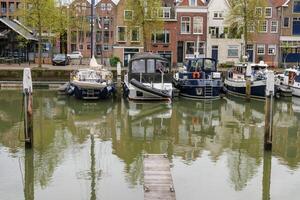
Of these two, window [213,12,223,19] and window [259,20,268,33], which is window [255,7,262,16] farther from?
window [213,12,223,19]

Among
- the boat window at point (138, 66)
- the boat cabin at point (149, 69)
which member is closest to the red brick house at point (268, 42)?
the boat cabin at point (149, 69)

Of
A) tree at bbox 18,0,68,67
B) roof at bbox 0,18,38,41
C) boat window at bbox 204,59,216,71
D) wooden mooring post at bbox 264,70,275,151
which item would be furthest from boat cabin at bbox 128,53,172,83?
roof at bbox 0,18,38,41

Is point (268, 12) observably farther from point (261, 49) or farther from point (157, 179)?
point (157, 179)

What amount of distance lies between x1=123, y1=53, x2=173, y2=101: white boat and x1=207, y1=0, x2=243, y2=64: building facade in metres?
23.2

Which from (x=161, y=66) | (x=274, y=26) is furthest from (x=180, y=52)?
(x=161, y=66)

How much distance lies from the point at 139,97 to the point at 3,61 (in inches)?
954

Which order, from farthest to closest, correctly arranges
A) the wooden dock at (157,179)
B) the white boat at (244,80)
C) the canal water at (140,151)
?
the white boat at (244,80)
the canal water at (140,151)
the wooden dock at (157,179)

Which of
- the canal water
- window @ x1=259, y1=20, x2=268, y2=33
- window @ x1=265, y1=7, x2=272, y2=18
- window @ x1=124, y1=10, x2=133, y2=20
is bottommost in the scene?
the canal water

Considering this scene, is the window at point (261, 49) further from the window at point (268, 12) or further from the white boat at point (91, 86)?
the white boat at point (91, 86)

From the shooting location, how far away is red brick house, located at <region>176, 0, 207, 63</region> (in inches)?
2290

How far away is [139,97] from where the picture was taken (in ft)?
117

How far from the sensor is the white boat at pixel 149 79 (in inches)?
1373

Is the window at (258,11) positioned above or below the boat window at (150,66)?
above

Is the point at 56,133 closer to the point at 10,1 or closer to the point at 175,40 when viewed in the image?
the point at 175,40
